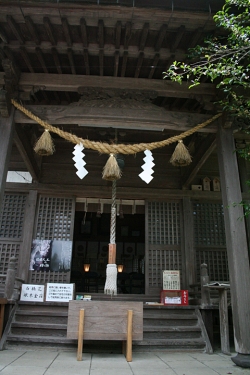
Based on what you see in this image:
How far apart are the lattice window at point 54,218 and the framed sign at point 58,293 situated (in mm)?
1272

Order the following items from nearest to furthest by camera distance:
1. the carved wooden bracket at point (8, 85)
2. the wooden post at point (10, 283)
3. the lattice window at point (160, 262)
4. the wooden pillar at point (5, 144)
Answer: the wooden pillar at point (5, 144)
the carved wooden bracket at point (8, 85)
the wooden post at point (10, 283)
the lattice window at point (160, 262)

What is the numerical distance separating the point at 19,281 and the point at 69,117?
3190 millimetres

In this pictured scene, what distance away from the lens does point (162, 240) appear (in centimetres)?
682

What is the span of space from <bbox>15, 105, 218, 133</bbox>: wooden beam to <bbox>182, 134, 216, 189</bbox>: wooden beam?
1.67 feet

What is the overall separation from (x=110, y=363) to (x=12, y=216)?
4219 millimetres

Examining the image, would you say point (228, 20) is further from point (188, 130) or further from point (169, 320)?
point (169, 320)

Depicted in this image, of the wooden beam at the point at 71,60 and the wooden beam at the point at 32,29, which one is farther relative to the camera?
the wooden beam at the point at 71,60

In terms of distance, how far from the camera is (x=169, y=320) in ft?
16.1

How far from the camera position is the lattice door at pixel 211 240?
6711mm

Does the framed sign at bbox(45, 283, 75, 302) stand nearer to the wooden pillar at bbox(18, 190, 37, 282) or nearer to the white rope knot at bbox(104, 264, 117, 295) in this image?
the wooden pillar at bbox(18, 190, 37, 282)

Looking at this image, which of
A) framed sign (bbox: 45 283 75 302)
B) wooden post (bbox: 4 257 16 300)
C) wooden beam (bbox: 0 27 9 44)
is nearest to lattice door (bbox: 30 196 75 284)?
framed sign (bbox: 45 283 75 302)

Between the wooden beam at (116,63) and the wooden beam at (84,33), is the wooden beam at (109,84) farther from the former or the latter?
the wooden beam at (84,33)

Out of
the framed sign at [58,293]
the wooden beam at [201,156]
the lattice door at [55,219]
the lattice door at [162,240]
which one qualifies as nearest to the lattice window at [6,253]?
the lattice door at [55,219]

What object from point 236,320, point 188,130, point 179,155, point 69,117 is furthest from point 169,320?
point 69,117
